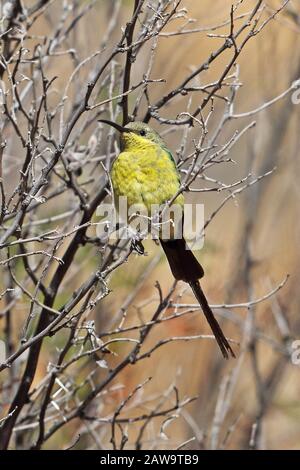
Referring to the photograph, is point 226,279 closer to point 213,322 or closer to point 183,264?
point 183,264

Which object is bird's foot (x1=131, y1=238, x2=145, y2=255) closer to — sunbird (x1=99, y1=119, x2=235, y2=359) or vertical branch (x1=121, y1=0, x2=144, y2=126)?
sunbird (x1=99, y1=119, x2=235, y2=359)

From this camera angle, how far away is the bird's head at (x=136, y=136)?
11.7 feet

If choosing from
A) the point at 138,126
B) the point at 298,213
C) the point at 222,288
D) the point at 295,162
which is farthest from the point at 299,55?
the point at 138,126

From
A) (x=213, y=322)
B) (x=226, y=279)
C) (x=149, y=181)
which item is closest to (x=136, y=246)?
(x=213, y=322)

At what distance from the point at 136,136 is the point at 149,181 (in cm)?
23

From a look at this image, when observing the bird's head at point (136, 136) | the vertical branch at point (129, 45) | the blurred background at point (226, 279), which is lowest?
the blurred background at point (226, 279)

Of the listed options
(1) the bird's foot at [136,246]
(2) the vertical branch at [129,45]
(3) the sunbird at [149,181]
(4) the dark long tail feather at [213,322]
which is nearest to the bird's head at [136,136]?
(3) the sunbird at [149,181]

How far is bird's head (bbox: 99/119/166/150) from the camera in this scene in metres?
3.58

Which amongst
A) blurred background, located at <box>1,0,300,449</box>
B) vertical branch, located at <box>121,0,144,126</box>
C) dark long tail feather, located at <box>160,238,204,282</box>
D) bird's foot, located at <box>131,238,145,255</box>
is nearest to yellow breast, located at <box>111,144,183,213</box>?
dark long tail feather, located at <box>160,238,204,282</box>

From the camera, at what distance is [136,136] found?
3646mm

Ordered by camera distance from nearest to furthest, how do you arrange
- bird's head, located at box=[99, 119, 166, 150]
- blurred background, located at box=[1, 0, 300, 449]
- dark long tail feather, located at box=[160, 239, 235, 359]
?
dark long tail feather, located at box=[160, 239, 235, 359] < bird's head, located at box=[99, 119, 166, 150] < blurred background, located at box=[1, 0, 300, 449]

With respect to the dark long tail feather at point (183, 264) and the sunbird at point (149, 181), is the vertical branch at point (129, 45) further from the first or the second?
the dark long tail feather at point (183, 264)

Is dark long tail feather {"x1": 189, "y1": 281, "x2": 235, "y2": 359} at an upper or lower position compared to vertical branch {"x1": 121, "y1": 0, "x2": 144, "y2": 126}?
lower
